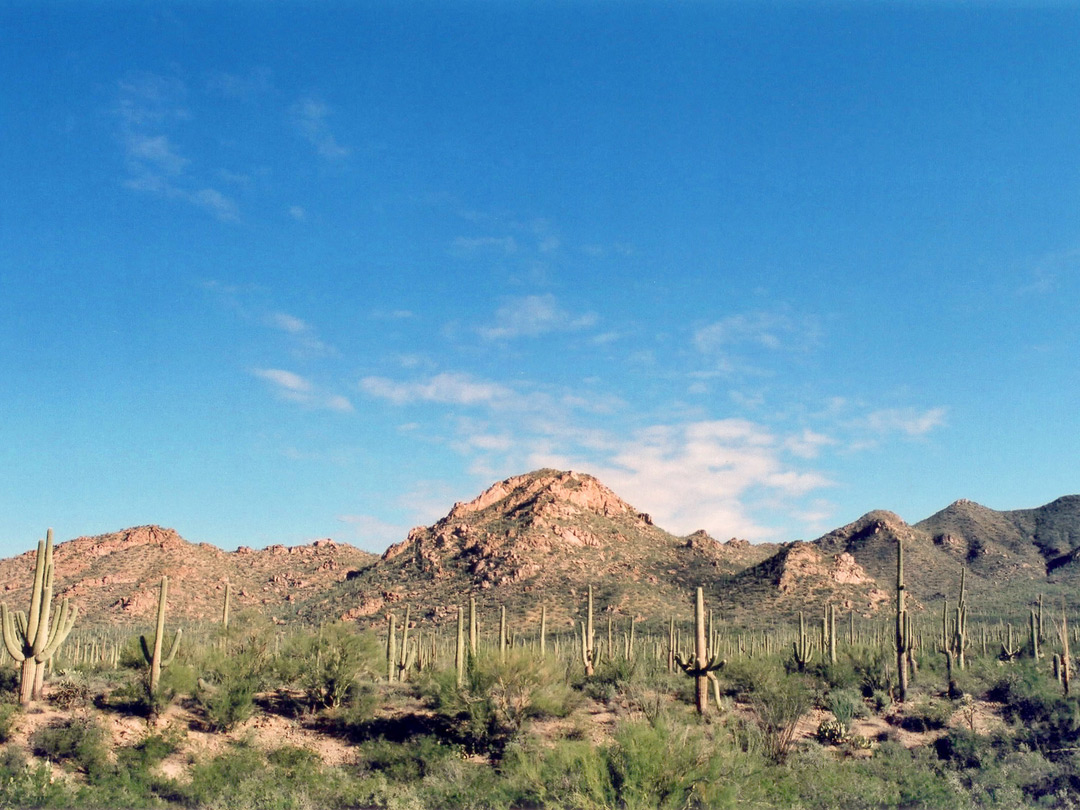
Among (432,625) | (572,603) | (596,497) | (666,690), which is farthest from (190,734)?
(596,497)

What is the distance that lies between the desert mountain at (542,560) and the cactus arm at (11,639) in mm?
49347

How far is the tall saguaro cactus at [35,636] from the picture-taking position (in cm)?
1975

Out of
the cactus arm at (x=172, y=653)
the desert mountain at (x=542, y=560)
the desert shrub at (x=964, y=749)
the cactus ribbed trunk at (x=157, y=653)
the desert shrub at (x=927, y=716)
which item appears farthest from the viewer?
the desert mountain at (x=542, y=560)

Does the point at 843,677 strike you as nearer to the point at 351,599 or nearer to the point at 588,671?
the point at 588,671

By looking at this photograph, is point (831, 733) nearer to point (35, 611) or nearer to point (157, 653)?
point (157, 653)

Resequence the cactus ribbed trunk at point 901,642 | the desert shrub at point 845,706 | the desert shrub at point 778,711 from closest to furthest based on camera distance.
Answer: the desert shrub at point 778,711 < the desert shrub at point 845,706 < the cactus ribbed trunk at point 901,642

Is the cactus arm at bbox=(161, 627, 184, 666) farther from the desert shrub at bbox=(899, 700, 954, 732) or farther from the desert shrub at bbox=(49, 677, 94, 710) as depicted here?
the desert shrub at bbox=(899, 700, 954, 732)

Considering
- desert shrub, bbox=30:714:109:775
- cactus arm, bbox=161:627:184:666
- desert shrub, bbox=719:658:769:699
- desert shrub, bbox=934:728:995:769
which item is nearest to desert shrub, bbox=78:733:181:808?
desert shrub, bbox=30:714:109:775

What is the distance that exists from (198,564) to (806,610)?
6383cm

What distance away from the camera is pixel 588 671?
30.0 metres

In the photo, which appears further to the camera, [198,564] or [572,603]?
[198,564]

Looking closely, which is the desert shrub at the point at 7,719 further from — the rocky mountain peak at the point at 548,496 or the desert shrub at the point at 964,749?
the rocky mountain peak at the point at 548,496

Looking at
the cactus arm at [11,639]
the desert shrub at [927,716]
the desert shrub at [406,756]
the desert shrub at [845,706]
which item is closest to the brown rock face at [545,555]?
the desert shrub at [845,706]

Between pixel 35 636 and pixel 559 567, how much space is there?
6462 cm
